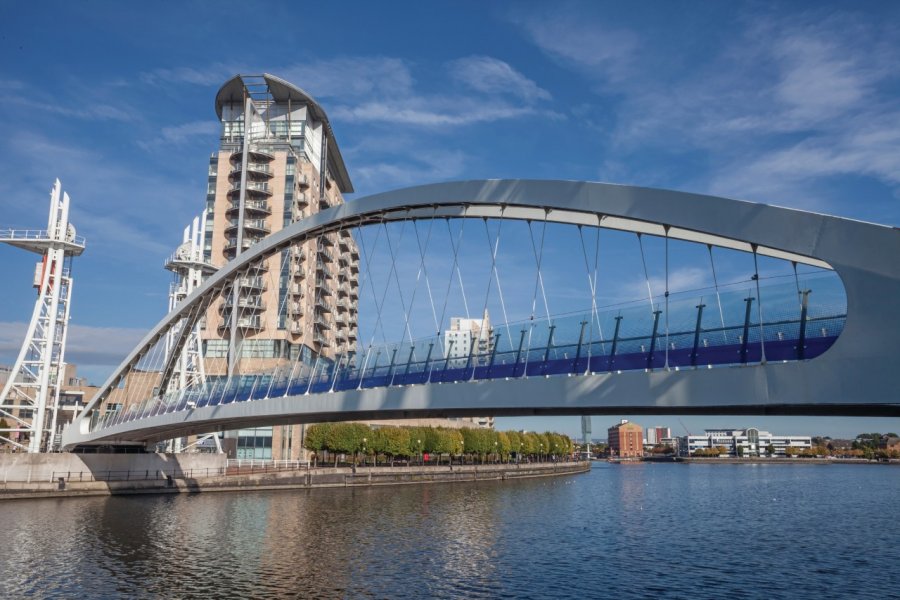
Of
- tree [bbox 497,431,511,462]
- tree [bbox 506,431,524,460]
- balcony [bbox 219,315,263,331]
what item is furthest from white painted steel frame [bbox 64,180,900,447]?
tree [bbox 506,431,524,460]

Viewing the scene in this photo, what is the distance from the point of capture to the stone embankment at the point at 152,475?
43219 millimetres

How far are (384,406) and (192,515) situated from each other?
70.7 ft

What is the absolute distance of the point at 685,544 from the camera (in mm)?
32719

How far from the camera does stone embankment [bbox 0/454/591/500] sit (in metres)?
43.2

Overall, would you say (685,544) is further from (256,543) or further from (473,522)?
(256,543)

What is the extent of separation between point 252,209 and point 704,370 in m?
63.7

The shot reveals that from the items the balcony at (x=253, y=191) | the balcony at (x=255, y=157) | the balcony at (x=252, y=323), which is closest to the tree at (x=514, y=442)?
the balcony at (x=252, y=323)

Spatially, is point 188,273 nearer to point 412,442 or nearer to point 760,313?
point 412,442

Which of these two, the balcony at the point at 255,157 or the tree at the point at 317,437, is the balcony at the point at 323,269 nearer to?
the balcony at the point at 255,157

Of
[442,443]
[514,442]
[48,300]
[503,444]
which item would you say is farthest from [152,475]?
[514,442]

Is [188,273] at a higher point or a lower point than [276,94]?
lower

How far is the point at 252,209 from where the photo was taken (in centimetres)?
7312

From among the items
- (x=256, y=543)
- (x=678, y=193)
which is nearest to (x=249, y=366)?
(x=256, y=543)

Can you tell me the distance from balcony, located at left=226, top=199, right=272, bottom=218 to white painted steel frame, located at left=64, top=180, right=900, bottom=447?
168ft
